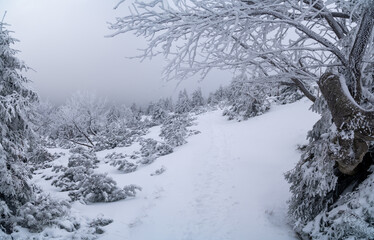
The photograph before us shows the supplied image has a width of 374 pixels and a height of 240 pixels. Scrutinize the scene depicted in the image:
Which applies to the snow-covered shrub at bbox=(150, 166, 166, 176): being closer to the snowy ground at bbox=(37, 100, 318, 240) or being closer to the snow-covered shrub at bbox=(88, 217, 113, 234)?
the snowy ground at bbox=(37, 100, 318, 240)

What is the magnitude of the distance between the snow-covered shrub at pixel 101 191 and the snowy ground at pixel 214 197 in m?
0.22

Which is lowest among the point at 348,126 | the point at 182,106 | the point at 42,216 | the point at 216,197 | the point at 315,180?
the point at 182,106

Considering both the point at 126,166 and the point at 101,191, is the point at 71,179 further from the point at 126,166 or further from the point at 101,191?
the point at 101,191

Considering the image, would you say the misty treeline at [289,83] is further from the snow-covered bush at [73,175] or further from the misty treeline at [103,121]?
the misty treeline at [103,121]

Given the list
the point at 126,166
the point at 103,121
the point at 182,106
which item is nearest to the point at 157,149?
the point at 126,166

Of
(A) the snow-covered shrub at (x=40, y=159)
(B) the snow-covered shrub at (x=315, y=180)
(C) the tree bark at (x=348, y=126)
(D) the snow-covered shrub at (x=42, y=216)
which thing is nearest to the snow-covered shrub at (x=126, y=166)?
(D) the snow-covered shrub at (x=42, y=216)

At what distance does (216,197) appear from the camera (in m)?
5.63

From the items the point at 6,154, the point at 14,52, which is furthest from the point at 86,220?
the point at 14,52

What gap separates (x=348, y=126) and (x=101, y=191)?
6.10 meters

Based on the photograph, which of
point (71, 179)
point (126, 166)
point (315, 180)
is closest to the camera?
point (315, 180)

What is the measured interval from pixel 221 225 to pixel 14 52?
6.22 m

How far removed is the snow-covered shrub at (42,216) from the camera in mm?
4117

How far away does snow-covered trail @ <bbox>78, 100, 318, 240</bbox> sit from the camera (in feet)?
13.8

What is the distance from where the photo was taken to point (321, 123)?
12.7 ft
